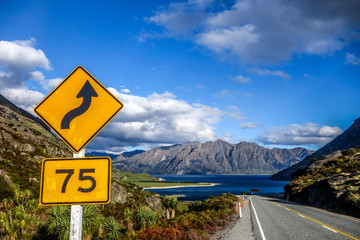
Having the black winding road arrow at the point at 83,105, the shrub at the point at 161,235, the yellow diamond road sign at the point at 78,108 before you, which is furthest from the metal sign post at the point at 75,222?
the shrub at the point at 161,235

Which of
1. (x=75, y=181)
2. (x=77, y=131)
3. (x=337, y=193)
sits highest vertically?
(x=77, y=131)

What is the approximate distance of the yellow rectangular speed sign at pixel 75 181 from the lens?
240 centimetres

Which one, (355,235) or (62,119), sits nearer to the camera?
(62,119)

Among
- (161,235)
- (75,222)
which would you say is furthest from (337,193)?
(75,222)

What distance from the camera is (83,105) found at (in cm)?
275

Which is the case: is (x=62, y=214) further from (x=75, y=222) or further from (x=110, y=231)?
(x=75, y=222)

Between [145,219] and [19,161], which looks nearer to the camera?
[145,219]

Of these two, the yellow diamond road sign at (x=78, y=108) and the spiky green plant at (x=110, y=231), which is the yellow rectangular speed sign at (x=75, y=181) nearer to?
the yellow diamond road sign at (x=78, y=108)

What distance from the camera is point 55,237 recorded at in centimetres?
1186

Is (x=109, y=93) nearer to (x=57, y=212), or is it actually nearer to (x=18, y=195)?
(x=18, y=195)

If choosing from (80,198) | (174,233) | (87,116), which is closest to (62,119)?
(87,116)

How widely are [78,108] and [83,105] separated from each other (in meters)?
0.07

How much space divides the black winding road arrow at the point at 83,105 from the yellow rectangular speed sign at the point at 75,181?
0.48 m

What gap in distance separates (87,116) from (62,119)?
294 mm
